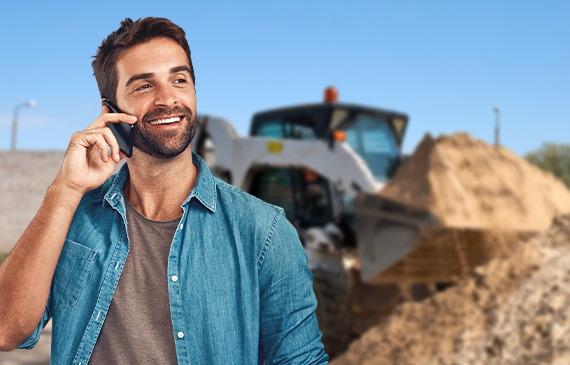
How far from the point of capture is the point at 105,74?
130cm

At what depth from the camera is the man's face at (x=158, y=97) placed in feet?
4.06

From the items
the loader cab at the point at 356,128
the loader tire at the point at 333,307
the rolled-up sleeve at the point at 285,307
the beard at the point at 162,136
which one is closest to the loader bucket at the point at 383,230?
the loader tire at the point at 333,307

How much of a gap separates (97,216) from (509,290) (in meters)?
3.94

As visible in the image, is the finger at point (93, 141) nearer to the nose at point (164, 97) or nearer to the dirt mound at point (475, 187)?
the nose at point (164, 97)

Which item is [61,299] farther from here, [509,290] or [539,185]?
[539,185]

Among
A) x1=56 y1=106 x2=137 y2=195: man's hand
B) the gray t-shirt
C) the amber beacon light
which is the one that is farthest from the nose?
the amber beacon light

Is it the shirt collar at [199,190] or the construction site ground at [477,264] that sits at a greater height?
the shirt collar at [199,190]

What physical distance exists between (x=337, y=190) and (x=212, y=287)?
4.08 metres

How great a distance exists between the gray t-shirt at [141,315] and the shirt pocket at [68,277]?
0.10m

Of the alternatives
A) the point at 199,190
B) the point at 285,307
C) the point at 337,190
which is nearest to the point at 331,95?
the point at 337,190

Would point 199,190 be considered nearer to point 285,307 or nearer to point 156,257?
point 156,257

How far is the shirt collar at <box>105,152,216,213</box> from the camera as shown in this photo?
131cm

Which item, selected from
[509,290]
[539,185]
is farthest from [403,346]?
[539,185]

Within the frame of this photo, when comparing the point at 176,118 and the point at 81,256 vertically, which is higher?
the point at 176,118
